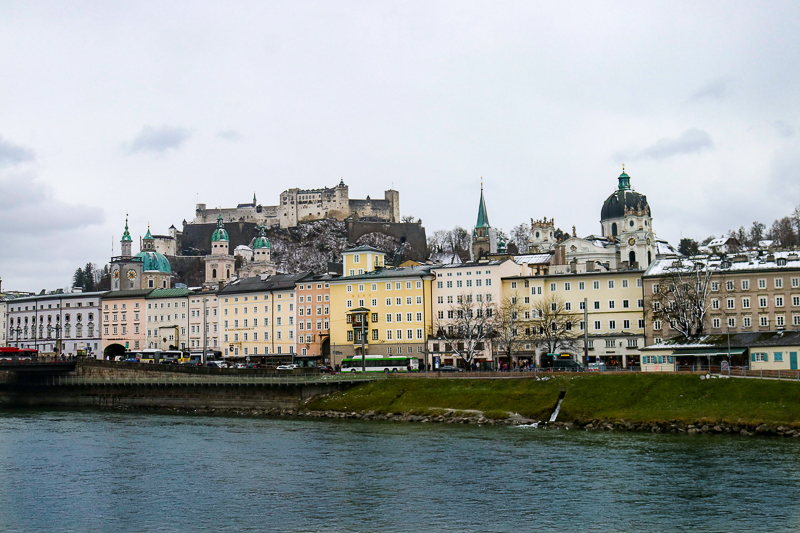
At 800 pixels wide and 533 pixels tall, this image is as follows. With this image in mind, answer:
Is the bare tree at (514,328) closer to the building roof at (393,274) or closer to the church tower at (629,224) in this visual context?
the building roof at (393,274)

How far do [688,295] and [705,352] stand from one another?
10533 millimetres

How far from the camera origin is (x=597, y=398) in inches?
2466

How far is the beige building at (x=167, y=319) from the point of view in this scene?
413 ft

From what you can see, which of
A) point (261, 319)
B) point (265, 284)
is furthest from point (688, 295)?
point (265, 284)

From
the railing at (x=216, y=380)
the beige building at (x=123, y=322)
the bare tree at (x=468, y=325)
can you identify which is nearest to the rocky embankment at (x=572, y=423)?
the railing at (x=216, y=380)

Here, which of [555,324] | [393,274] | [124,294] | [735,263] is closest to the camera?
[735,263]

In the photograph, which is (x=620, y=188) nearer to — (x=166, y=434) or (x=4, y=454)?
(x=166, y=434)

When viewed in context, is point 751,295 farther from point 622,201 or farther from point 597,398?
point 622,201

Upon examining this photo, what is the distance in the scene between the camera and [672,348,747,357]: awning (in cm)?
7125

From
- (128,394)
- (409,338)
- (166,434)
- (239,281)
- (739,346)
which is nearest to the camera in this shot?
(166,434)

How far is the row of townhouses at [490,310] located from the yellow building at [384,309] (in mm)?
130

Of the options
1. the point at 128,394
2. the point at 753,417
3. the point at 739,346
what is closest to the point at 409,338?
the point at 128,394

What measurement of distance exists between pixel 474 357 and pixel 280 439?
38663 millimetres

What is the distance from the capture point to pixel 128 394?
301 feet
